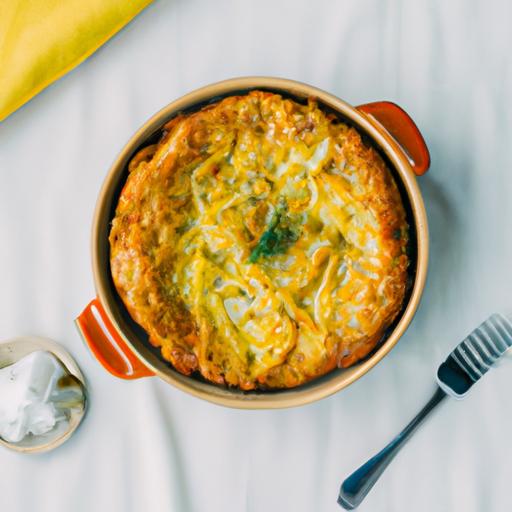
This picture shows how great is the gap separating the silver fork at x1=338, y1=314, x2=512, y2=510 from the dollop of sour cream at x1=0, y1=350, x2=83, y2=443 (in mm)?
610

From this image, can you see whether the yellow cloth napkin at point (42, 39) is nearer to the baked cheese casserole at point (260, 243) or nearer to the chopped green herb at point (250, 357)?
the baked cheese casserole at point (260, 243)

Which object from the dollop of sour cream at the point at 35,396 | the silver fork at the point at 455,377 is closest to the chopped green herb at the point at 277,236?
the silver fork at the point at 455,377

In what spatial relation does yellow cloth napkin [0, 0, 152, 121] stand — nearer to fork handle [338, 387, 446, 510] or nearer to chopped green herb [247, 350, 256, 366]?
chopped green herb [247, 350, 256, 366]

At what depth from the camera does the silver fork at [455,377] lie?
1608 mm

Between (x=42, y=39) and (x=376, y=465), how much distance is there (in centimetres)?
113

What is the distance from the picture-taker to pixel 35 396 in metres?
1.72

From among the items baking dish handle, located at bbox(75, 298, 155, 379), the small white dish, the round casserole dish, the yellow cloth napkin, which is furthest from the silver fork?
the yellow cloth napkin

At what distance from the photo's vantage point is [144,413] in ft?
5.69

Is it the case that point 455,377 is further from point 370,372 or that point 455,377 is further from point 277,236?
point 277,236

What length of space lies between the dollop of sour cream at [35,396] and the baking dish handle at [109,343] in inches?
8.8

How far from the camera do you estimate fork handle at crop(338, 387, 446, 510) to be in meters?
1.66

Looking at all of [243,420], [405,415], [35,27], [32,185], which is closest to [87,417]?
[243,420]

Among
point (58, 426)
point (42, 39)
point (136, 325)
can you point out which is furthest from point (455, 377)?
point (42, 39)

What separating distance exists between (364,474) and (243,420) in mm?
273
